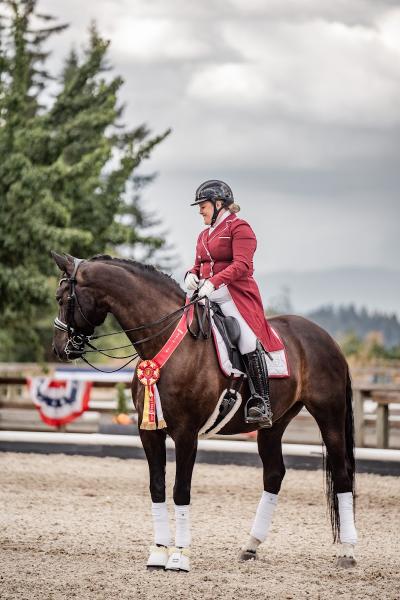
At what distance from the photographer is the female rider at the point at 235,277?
7.28 metres

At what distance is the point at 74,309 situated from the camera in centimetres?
691

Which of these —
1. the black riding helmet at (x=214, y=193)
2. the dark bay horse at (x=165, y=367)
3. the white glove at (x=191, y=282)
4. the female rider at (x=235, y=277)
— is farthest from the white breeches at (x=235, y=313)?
the black riding helmet at (x=214, y=193)

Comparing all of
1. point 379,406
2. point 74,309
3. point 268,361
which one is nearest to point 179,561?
point 268,361

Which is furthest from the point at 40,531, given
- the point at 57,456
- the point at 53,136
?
the point at 53,136

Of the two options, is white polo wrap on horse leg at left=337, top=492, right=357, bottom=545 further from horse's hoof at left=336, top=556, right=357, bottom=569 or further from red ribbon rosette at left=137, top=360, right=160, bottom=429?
red ribbon rosette at left=137, top=360, right=160, bottom=429

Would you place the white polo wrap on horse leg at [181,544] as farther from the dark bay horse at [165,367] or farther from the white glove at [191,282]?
the white glove at [191,282]

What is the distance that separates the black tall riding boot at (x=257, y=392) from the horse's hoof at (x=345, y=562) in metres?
1.17

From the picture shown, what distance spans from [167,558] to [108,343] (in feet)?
97.1

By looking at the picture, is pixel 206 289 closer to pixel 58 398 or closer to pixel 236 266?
pixel 236 266

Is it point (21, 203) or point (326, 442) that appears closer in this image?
point (326, 442)

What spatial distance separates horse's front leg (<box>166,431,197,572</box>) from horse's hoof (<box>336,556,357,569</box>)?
120 cm

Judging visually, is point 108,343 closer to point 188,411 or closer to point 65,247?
point 65,247

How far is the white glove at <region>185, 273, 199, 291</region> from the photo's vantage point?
737cm

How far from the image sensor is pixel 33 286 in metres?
17.7
